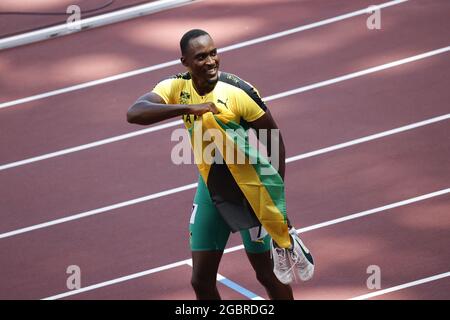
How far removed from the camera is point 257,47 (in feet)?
44.9

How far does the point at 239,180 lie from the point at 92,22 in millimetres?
7325

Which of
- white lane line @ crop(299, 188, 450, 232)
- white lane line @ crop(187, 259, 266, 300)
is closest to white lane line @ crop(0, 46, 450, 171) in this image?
white lane line @ crop(299, 188, 450, 232)

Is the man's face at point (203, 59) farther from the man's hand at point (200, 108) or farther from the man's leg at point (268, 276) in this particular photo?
the man's leg at point (268, 276)

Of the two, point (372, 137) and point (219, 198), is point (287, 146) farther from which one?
point (219, 198)

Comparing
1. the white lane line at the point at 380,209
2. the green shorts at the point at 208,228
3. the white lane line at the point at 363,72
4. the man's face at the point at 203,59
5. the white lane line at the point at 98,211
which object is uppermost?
the white lane line at the point at 363,72

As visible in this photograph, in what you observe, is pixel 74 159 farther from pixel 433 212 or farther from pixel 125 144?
pixel 433 212

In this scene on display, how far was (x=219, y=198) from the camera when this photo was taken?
7.69 meters

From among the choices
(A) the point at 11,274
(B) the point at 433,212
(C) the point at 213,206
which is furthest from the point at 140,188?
(C) the point at 213,206

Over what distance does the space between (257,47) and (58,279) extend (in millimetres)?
4734

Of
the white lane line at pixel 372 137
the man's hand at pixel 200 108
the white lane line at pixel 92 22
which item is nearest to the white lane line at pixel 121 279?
the white lane line at pixel 372 137

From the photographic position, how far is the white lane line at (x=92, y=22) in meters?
14.4

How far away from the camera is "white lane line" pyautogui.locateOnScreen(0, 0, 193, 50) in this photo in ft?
47.1

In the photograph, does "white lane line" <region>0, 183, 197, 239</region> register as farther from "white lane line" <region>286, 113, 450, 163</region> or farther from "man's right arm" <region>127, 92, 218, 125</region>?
"man's right arm" <region>127, 92, 218, 125</region>

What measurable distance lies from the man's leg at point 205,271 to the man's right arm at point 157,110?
93cm
